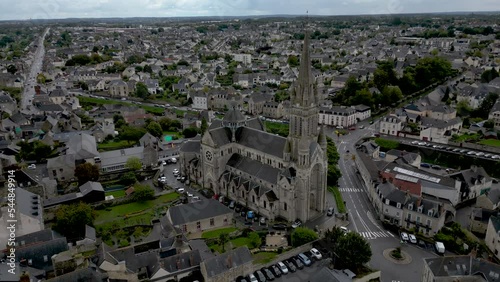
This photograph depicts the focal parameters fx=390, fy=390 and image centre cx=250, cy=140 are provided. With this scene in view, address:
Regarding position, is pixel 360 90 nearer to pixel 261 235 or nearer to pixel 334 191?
pixel 334 191

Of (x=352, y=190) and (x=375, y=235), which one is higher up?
(x=352, y=190)

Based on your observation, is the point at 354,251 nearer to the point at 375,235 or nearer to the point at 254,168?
the point at 375,235

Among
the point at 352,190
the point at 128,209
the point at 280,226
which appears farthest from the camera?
the point at 352,190

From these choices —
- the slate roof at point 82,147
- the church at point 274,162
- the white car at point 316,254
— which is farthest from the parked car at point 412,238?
the slate roof at point 82,147

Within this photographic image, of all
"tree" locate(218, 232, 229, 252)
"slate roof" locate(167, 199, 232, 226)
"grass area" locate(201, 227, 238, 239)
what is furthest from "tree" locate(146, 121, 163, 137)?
"tree" locate(218, 232, 229, 252)

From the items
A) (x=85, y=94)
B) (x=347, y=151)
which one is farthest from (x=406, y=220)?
(x=85, y=94)

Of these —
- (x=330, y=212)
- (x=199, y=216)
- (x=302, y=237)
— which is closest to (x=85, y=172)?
(x=199, y=216)
